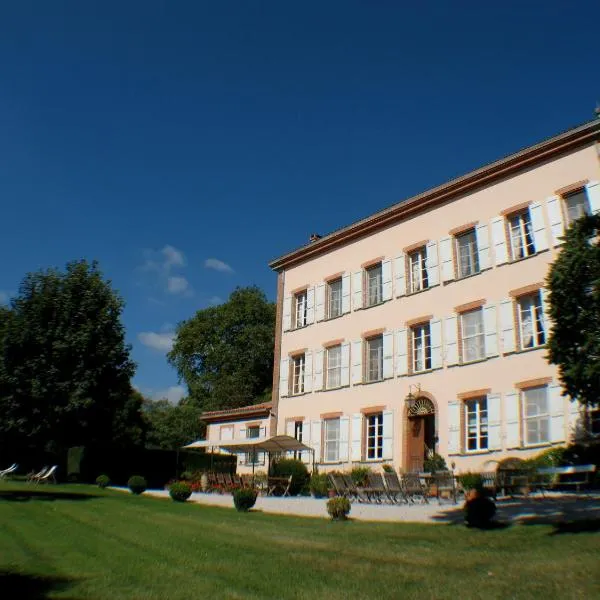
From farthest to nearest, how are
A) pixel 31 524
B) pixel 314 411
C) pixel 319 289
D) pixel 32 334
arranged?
pixel 319 289 → pixel 314 411 → pixel 32 334 → pixel 31 524

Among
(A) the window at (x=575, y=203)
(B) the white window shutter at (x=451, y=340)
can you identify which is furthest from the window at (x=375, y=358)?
(A) the window at (x=575, y=203)

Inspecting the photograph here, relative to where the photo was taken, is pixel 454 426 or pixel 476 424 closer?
pixel 476 424

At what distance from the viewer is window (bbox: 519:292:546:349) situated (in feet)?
57.2

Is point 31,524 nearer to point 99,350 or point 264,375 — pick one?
point 99,350

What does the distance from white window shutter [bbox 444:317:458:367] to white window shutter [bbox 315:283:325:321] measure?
6146 millimetres

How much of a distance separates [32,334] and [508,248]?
47.0 ft

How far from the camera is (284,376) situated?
84.2ft

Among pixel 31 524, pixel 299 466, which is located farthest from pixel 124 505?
pixel 299 466

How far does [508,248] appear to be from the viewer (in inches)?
738

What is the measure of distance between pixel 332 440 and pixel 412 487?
313 inches

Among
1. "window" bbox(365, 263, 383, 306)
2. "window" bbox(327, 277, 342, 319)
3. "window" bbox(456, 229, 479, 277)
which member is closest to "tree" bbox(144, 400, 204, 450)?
"window" bbox(327, 277, 342, 319)

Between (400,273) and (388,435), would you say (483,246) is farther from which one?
(388,435)

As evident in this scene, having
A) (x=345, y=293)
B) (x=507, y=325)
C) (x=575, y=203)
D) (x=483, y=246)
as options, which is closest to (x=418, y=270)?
(x=483, y=246)

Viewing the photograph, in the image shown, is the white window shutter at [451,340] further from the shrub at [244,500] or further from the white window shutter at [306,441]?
the shrub at [244,500]
